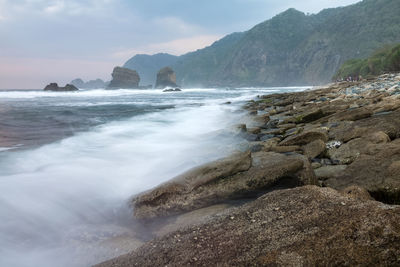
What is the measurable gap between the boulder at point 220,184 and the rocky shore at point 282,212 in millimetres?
14

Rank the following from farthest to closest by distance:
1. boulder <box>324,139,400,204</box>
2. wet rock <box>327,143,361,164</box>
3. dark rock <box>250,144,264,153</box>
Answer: dark rock <box>250,144,264,153</box> → wet rock <box>327,143,361,164</box> → boulder <box>324,139,400,204</box>

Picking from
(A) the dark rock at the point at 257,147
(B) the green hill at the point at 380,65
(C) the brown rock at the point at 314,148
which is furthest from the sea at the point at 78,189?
(B) the green hill at the point at 380,65

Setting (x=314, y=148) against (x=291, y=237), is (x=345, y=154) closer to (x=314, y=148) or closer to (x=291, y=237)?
(x=314, y=148)

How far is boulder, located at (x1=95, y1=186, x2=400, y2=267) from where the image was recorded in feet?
5.90

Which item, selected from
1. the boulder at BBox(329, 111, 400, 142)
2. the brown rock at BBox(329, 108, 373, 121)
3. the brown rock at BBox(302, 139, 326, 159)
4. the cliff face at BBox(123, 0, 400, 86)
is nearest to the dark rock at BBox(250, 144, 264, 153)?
the brown rock at BBox(302, 139, 326, 159)

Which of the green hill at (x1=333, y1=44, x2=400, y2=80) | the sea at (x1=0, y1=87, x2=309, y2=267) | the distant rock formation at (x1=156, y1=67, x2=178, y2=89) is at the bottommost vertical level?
the sea at (x1=0, y1=87, x2=309, y2=267)

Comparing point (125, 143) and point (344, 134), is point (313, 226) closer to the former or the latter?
point (344, 134)

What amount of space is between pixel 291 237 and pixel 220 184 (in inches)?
77.5

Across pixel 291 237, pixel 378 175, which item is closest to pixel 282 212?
pixel 291 237

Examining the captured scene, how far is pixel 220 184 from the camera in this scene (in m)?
4.03

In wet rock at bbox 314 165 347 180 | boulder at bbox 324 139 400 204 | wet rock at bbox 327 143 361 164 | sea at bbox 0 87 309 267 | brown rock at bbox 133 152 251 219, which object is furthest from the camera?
wet rock at bbox 327 143 361 164

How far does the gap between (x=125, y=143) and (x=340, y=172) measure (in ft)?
23.7

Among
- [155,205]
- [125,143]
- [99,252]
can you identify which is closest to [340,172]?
[155,205]

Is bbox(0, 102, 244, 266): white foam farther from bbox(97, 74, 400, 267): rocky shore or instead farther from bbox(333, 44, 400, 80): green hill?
bbox(333, 44, 400, 80): green hill
